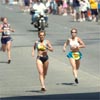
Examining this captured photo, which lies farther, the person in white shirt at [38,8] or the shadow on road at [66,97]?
the person in white shirt at [38,8]

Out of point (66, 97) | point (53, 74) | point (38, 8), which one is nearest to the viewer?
point (66, 97)

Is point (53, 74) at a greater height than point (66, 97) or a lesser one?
lesser

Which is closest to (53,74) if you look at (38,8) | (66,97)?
(66,97)

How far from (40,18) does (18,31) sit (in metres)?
1.68

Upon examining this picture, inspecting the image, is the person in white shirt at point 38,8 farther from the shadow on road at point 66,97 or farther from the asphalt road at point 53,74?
the shadow on road at point 66,97

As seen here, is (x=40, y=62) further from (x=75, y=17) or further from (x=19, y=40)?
(x=75, y=17)

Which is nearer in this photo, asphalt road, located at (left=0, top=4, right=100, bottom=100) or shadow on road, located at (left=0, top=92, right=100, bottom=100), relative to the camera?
shadow on road, located at (left=0, top=92, right=100, bottom=100)

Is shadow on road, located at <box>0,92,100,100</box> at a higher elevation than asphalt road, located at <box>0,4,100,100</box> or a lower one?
higher

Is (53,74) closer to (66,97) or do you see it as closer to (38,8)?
(66,97)

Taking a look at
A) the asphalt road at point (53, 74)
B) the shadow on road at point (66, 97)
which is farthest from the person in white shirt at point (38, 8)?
the shadow on road at point (66, 97)

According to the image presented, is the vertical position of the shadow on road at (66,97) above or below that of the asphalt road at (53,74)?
above

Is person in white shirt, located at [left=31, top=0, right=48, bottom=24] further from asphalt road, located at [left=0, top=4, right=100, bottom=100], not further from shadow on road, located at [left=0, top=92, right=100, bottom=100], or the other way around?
shadow on road, located at [left=0, top=92, right=100, bottom=100]

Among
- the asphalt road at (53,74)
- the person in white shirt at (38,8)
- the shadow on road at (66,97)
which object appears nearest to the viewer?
the shadow on road at (66,97)

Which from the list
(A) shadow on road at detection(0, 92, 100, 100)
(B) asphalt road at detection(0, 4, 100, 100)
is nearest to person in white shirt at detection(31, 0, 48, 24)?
(B) asphalt road at detection(0, 4, 100, 100)
